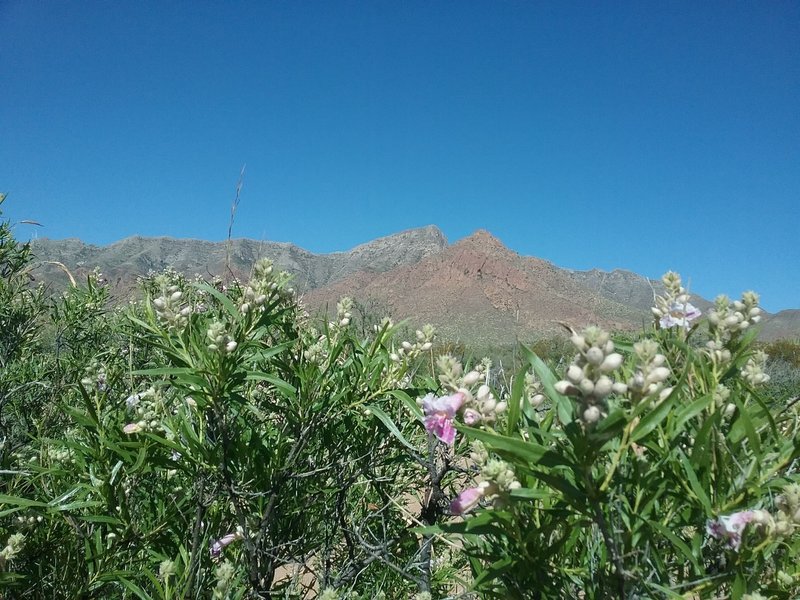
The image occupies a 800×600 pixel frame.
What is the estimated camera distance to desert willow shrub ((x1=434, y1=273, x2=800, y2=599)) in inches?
40.4

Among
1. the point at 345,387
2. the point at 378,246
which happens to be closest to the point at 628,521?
the point at 345,387

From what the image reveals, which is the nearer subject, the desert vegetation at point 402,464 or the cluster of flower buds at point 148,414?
the desert vegetation at point 402,464

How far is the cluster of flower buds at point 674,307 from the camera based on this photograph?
171 cm

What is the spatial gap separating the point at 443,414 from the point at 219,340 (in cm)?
88

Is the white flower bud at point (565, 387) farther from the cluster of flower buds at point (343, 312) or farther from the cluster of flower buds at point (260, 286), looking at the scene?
the cluster of flower buds at point (343, 312)

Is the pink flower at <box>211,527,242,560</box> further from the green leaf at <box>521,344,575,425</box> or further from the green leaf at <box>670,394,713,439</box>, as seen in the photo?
the green leaf at <box>670,394,713,439</box>

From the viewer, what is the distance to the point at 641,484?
1.22m

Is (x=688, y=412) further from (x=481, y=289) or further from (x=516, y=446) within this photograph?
(x=481, y=289)

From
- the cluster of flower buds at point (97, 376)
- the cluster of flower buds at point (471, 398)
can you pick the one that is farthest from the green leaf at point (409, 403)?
the cluster of flower buds at point (97, 376)

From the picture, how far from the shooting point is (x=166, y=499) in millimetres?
2398

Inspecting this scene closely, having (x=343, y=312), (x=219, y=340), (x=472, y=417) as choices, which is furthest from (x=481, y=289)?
(x=472, y=417)

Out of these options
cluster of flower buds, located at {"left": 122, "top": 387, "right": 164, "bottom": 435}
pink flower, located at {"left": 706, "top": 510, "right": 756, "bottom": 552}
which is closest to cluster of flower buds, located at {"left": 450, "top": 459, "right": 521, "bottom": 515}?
pink flower, located at {"left": 706, "top": 510, "right": 756, "bottom": 552}

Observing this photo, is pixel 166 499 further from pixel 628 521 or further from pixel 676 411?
pixel 676 411

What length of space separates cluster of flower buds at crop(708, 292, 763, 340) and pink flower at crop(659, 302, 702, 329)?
0.15 meters
